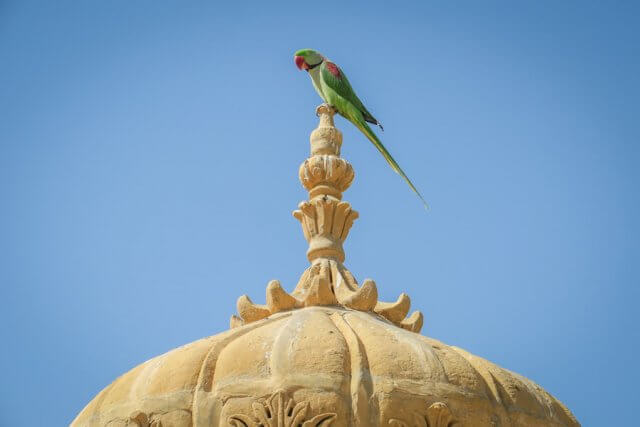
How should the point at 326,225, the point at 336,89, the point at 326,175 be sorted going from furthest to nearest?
the point at 336,89 < the point at 326,175 < the point at 326,225

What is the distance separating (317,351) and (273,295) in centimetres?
181

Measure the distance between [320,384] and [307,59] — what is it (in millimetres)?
5808

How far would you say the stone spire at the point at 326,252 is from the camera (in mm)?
10812

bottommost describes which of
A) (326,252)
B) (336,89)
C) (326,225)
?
(326,252)

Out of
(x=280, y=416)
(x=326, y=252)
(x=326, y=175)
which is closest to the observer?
(x=280, y=416)

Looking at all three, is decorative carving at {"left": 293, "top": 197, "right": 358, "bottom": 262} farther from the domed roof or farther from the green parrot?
the domed roof

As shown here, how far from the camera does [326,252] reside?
38.8 ft

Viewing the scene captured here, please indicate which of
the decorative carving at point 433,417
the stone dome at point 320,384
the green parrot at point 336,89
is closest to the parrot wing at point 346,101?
the green parrot at point 336,89

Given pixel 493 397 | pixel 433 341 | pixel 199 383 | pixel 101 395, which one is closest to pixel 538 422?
pixel 493 397

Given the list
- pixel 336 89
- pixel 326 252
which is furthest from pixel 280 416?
pixel 336 89

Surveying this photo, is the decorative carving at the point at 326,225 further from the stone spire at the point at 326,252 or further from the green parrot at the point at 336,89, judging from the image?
the green parrot at the point at 336,89

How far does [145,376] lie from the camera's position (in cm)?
952

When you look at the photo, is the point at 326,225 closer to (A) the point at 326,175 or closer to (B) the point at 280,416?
(A) the point at 326,175

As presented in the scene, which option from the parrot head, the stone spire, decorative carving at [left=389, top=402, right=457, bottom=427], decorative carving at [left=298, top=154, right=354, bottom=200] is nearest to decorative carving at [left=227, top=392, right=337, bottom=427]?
decorative carving at [left=389, top=402, right=457, bottom=427]
